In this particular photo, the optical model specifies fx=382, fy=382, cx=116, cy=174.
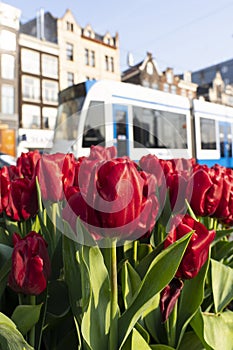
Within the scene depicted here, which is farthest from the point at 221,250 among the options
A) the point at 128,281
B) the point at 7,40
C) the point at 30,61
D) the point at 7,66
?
the point at 30,61

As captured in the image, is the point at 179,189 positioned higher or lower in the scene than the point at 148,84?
lower

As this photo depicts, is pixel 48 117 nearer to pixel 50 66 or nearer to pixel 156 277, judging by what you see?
pixel 50 66

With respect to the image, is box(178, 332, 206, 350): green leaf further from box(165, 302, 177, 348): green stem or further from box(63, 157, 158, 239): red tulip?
box(63, 157, 158, 239): red tulip

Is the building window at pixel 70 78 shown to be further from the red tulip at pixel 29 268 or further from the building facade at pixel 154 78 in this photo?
the red tulip at pixel 29 268

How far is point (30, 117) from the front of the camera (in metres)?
24.5

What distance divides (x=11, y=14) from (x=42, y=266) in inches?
958

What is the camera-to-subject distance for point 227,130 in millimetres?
13305

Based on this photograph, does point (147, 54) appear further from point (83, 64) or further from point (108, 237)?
point (108, 237)

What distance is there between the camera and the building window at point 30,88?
81.6 feet

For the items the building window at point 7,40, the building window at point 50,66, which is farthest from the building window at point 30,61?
the building window at point 7,40

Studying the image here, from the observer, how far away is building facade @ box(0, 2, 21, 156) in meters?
21.5

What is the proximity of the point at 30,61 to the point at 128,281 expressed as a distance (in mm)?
26543

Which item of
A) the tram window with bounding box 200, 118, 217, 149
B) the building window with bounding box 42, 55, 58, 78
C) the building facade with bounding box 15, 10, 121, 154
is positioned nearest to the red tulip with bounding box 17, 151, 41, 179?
the tram window with bounding box 200, 118, 217, 149

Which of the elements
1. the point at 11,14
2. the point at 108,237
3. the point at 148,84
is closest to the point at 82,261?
the point at 108,237
